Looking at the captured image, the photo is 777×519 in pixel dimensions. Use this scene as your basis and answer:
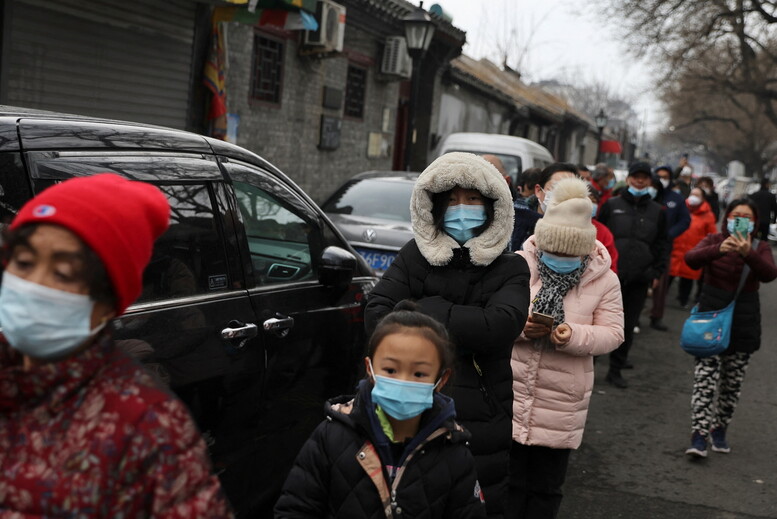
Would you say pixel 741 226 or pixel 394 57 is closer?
pixel 741 226

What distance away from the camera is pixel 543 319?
392cm

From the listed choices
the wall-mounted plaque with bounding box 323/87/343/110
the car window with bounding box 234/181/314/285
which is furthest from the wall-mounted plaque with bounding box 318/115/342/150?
the car window with bounding box 234/181/314/285

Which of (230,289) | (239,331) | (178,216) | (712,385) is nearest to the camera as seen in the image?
(178,216)

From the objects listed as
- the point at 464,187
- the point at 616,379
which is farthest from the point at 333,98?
the point at 464,187

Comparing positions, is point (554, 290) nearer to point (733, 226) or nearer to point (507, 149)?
point (733, 226)

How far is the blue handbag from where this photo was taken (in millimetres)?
5887

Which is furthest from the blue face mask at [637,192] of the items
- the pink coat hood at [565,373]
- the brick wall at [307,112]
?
the brick wall at [307,112]

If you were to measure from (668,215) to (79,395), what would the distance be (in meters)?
8.60

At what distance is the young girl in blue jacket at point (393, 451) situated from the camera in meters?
2.50

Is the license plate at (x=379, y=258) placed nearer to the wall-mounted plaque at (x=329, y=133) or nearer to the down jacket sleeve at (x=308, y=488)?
the down jacket sleeve at (x=308, y=488)

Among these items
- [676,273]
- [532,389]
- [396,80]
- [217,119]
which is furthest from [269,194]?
[396,80]

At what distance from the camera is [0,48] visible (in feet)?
29.5

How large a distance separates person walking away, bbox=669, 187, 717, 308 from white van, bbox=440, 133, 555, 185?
2243 mm

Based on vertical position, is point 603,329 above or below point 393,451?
above
